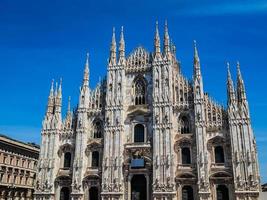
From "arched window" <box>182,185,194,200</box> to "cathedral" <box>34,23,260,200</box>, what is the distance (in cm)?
12

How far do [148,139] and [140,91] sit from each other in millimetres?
7379

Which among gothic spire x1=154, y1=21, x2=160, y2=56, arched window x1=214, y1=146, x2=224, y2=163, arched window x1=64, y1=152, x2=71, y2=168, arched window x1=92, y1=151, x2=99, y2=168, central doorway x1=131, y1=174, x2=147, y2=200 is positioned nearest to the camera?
arched window x1=214, y1=146, x2=224, y2=163

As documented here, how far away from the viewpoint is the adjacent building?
5575 cm

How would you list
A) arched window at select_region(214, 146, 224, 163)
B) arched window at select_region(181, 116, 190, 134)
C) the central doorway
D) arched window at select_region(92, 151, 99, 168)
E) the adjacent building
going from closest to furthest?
arched window at select_region(214, 146, 224, 163), the central doorway, arched window at select_region(181, 116, 190, 134), arched window at select_region(92, 151, 99, 168), the adjacent building

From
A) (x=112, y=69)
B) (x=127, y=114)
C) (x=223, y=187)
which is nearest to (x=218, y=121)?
(x=223, y=187)

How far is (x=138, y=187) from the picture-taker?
46594 millimetres

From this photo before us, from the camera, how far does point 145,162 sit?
46.9 meters

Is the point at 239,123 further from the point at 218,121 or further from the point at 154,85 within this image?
the point at 154,85

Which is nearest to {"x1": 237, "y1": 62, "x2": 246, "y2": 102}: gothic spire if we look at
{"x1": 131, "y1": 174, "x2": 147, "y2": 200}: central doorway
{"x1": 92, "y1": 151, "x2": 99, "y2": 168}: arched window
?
{"x1": 131, "y1": 174, "x2": 147, "y2": 200}: central doorway

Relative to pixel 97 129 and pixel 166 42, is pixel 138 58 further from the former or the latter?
pixel 97 129

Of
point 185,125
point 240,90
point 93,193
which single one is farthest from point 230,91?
point 93,193

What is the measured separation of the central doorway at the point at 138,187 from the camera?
152 ft

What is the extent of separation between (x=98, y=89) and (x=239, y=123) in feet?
68.0

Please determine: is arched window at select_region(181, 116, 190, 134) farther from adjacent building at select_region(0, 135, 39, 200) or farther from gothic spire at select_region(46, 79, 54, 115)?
adjacent building at select_region(0, 135, 39, 200)
